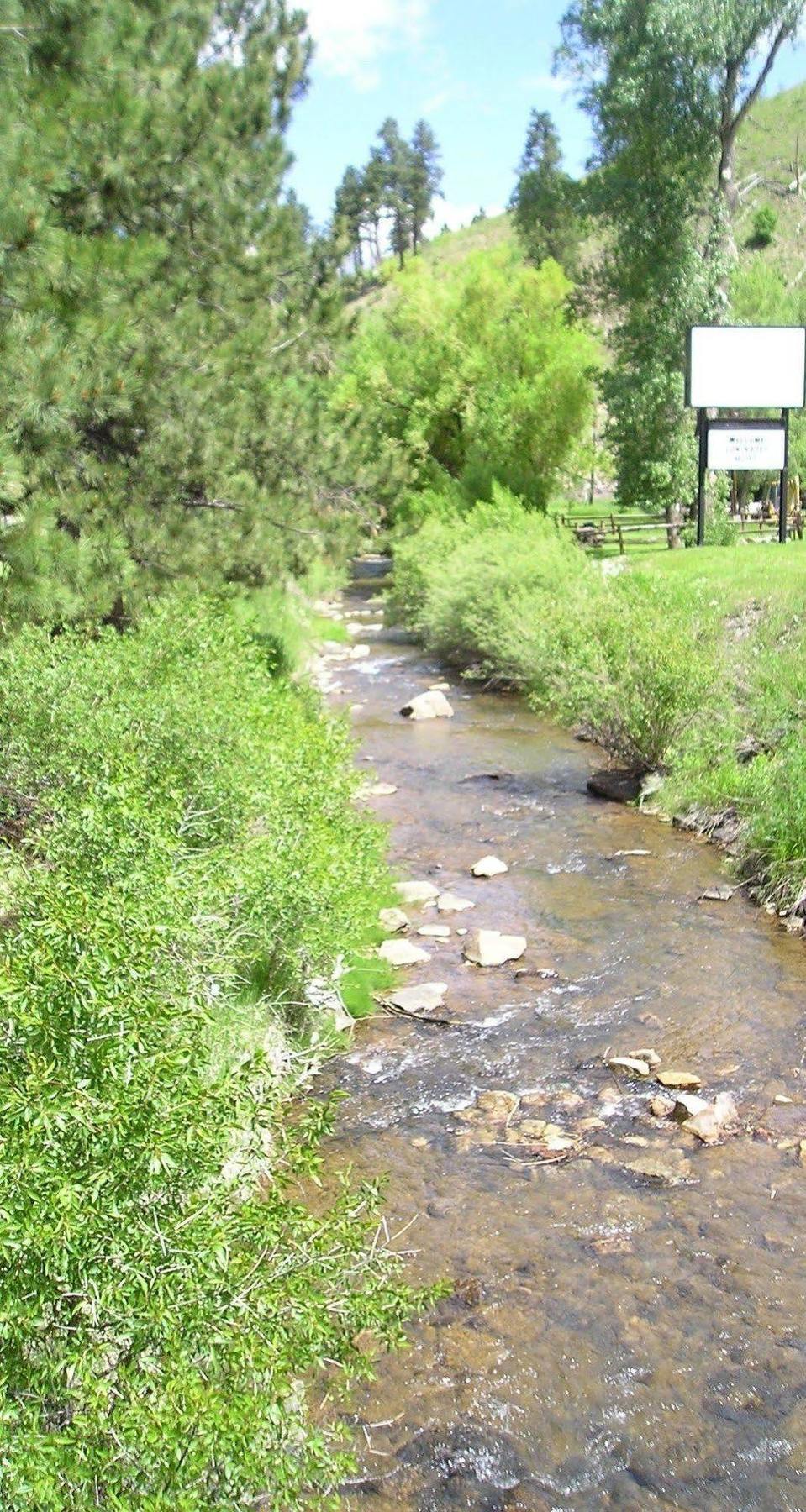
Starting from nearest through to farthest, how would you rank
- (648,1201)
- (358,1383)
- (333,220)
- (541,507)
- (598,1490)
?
(598,1490), (358,1383), (648,1201), (333,220), (541,507)

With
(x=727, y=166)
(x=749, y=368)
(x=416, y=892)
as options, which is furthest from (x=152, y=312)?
(x=727, y=166)

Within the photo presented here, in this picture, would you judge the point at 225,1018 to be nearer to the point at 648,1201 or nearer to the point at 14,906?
the point at 14,906

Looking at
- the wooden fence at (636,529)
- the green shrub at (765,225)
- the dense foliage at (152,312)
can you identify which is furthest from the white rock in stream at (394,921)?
the green shrub at (765,225)

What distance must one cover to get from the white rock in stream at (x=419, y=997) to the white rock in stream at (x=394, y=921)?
114cm

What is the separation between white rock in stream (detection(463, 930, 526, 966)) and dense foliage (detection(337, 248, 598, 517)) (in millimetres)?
22154

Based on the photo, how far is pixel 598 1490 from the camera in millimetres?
4945

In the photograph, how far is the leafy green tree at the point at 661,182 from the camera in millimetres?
28891

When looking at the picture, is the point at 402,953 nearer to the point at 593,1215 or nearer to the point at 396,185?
the point at 593,1215

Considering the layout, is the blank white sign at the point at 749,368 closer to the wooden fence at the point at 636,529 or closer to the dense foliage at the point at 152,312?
the wooden fence at the point at 636,529

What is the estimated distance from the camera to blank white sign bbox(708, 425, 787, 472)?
26.8 meters

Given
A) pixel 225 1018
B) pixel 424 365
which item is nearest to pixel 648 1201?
pixel 225 1018

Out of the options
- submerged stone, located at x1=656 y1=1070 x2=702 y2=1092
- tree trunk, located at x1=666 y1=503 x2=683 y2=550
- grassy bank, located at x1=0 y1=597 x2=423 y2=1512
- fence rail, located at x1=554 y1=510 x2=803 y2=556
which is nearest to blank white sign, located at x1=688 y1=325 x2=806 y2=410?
fence rail, located at x1=554 y1=510 x2=803 y2=556

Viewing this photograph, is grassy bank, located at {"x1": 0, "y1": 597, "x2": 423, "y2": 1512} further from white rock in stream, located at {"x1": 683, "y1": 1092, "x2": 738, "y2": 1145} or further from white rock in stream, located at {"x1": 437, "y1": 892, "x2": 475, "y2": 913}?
white rock in stream, located at {"x1": 437, "y1": 892, "x2": 475, "y2": 913}

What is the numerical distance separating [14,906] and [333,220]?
14.4 meters
